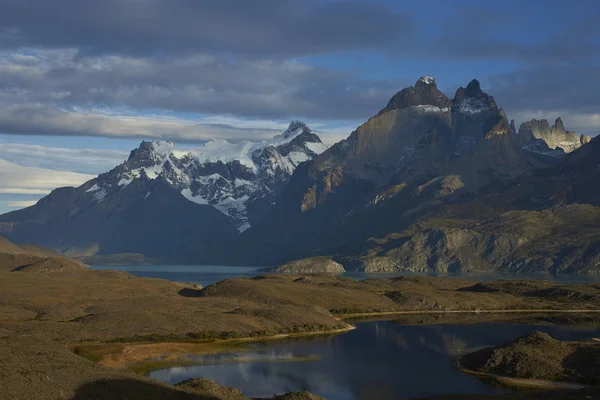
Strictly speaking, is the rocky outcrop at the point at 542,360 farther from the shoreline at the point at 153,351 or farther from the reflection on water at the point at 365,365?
the shoreline at the point at 153,351

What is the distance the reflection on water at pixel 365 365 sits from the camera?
11031cm

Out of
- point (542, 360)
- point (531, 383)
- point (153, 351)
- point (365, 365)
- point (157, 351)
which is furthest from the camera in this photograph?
point (157, 351)

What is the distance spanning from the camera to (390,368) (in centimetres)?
12862

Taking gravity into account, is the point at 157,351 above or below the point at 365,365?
above

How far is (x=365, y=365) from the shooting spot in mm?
130750

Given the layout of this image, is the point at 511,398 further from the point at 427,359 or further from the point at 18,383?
the point at 18,383

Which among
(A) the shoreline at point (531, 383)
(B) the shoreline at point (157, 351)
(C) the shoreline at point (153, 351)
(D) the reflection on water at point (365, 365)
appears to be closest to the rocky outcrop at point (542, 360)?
(A) the shoreline at point (531, 383)

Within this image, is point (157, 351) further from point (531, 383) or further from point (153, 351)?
point (531, 383)

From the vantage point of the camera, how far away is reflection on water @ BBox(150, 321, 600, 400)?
362 feet

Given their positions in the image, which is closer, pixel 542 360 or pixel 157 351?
pixel 542 360

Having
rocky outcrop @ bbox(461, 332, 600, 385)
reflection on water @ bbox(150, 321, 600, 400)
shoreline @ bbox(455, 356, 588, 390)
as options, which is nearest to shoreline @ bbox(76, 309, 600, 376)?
shoreline @ bbox(455, 356, 588, 390)

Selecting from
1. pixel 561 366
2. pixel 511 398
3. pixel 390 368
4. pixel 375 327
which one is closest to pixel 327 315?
pixel 375 327

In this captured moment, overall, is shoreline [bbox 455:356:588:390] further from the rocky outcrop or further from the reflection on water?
the reflection on water

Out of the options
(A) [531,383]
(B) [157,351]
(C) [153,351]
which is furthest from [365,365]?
(C) [153,351]
